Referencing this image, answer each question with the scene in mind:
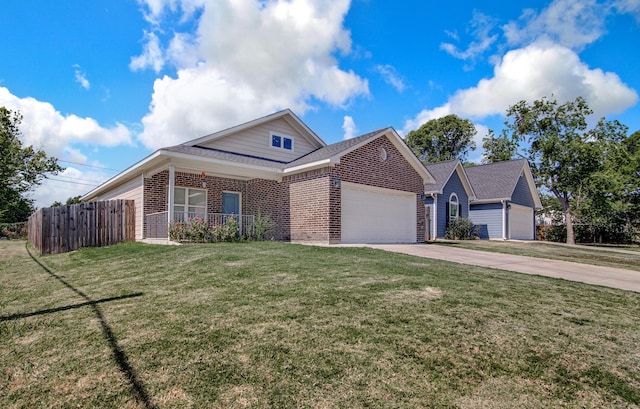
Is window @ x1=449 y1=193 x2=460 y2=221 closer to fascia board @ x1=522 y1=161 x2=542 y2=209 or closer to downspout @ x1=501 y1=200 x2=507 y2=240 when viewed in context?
downspout @ x1=501 y1=200 x2=507 y2=240

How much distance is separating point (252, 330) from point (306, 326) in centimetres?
55

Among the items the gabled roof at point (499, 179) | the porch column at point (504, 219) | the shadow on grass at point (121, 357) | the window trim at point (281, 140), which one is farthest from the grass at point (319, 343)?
→ the gabled roof at point (499, 179)

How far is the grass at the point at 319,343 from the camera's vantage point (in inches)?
95.9

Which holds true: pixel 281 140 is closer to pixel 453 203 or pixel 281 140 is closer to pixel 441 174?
pixel 441 174

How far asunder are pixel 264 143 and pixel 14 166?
91.0ft

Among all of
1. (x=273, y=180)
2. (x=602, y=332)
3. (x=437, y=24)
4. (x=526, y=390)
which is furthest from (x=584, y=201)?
(x=526, y=390)

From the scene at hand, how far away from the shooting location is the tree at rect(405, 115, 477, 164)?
144ft

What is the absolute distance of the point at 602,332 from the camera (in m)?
3.64

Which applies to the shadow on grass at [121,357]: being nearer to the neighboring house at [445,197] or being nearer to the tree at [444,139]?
the neighboring house at [445,197]

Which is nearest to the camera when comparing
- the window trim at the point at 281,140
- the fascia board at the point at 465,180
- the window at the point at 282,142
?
the window trim at the point at 281,140

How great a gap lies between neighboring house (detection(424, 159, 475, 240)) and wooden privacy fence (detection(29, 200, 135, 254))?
1506 cm

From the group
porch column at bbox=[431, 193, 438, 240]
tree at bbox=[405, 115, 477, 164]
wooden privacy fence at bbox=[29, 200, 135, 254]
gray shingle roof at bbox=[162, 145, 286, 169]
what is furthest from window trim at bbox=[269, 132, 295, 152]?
tree at bbox=[405, 115, 477, 164]

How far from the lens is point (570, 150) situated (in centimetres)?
2247

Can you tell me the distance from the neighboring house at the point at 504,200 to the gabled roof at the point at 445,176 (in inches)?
Result: 55.7
